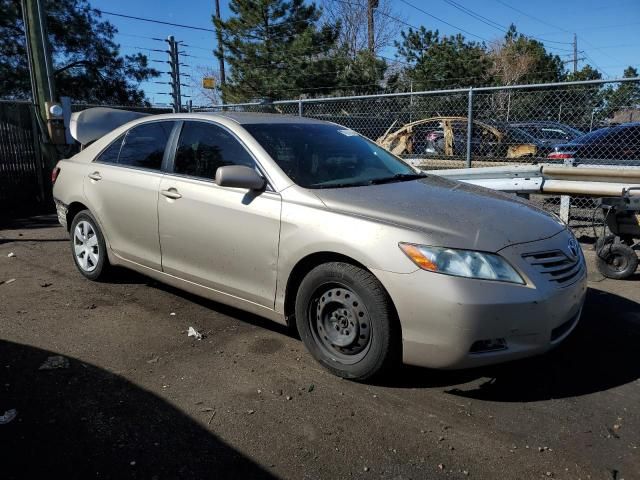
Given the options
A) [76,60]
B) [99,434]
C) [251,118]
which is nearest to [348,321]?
[99,434]

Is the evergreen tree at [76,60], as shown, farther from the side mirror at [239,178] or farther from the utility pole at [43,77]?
the side mirror at [239,178]

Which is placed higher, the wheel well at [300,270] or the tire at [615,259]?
the wheel well at [300,270]

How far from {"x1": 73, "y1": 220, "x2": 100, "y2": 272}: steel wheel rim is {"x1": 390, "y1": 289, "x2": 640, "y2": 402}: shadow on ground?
3259mm

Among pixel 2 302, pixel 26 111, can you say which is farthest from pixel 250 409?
pixel 26 111

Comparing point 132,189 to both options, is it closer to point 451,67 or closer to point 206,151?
point 206,151

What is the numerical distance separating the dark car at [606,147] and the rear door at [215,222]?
6.44 metres

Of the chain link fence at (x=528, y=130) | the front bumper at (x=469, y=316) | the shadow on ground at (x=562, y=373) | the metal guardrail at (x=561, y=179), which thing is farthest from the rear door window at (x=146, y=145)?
the chain link fence at (x=528, y=130)

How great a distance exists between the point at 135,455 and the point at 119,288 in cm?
281

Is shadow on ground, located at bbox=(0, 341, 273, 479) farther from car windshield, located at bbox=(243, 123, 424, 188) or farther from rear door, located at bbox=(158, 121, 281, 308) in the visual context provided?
car windshield, located at bbox=(243, 123, 424, 188)

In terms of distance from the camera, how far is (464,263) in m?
2.89

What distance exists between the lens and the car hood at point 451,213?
301 centimetres

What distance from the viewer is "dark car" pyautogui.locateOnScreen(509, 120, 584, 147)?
9343 mm

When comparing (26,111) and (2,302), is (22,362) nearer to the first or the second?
(2,302)

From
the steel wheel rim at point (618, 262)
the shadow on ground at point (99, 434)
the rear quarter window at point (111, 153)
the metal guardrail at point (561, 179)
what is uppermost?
the rear quarter window at point (111, 153)
